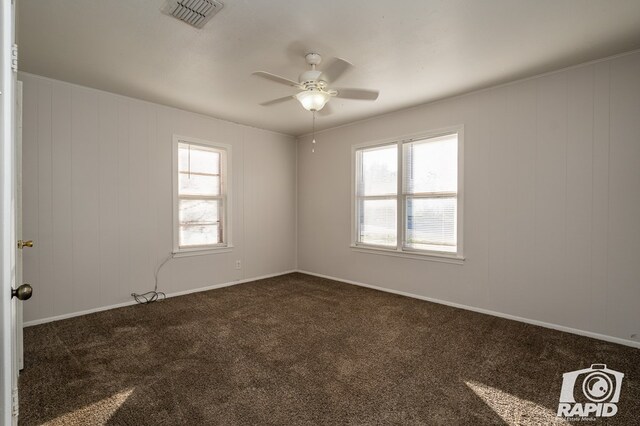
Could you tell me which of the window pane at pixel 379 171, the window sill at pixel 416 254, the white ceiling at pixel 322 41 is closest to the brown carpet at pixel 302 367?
the window sill at pixel 416 254

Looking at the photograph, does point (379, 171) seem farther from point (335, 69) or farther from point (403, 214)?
point (335, 69)

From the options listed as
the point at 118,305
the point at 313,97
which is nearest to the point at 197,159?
the point at 118,305

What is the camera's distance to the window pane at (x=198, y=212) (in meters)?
4.45

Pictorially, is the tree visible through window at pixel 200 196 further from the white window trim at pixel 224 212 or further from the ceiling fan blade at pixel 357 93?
the ceiling fan blade at pixel 357 93

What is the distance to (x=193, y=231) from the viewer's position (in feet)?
15.0

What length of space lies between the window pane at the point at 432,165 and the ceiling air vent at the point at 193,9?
114 inches

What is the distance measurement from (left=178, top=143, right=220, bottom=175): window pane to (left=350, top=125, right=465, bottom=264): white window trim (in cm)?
211

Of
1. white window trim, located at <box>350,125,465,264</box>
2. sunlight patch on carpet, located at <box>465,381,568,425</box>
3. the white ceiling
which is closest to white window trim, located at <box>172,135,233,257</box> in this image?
the white ceiling

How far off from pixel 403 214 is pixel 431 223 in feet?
1.31

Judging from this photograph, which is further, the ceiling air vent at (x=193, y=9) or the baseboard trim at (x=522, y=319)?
the baseboard trim at (x=522, y=319)

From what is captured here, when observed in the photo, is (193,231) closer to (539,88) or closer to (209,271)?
(209,271)

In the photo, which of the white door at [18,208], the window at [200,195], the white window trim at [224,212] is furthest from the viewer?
the window at [200,195]

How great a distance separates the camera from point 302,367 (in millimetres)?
2406

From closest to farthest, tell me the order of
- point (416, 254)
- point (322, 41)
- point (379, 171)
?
1. point (322, 41)
2. point (416, 254)
3. point (379, 171)
